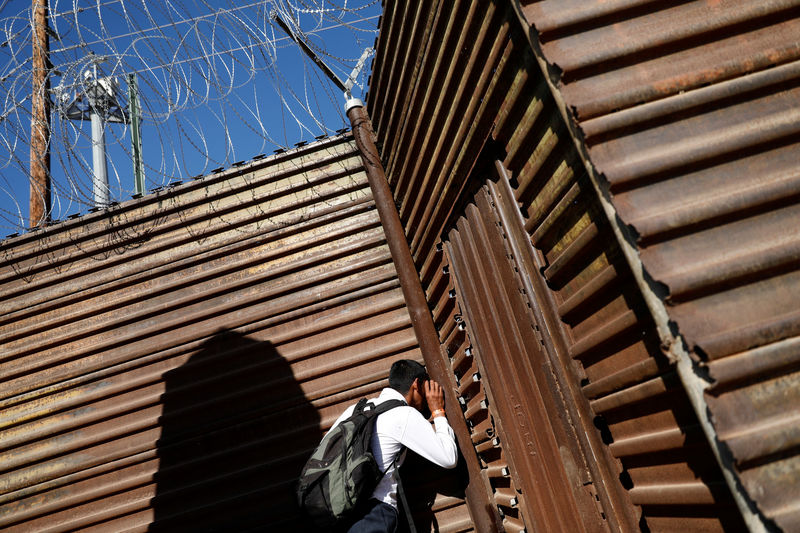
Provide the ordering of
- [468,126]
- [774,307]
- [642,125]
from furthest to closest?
[468,126]
[642,125]
[774,307]

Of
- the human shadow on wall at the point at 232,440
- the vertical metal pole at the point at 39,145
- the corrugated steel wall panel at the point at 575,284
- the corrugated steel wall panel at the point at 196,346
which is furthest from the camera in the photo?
the vertical metal pole at the point at 39,145

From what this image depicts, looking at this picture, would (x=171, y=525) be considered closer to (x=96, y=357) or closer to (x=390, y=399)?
(x=96, y=357)

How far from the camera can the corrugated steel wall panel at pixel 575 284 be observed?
5.98 ft

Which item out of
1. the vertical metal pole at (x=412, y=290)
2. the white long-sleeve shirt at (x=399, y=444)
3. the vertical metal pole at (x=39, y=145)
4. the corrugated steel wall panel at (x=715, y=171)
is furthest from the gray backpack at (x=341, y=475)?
the vertical metal pole at (x=39, y=145)

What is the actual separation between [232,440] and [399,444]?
1716mm

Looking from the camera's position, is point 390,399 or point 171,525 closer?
point 390,399

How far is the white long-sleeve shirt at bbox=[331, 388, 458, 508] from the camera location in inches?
135

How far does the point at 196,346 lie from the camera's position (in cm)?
471

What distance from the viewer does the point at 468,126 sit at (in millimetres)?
2904

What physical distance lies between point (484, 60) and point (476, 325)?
1.62 metres

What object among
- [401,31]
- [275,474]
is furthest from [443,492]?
[401,31]

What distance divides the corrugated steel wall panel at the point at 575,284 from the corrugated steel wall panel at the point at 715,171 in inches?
6.7

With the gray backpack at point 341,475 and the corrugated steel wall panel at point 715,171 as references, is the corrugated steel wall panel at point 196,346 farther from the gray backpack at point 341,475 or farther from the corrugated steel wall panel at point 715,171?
the corrugated steel wall panel at point 715,171

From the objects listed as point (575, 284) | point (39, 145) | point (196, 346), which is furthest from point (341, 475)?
point (39, 145)
